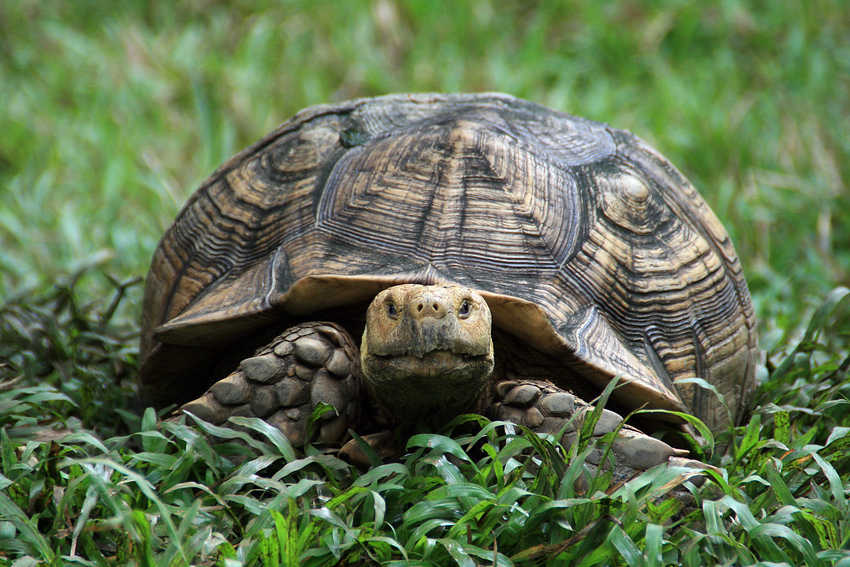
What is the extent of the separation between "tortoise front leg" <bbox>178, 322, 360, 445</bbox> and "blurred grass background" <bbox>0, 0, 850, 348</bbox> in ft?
7.39

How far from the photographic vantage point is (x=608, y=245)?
221 centimetres

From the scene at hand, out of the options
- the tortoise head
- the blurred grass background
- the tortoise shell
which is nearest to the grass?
the blurred grass background

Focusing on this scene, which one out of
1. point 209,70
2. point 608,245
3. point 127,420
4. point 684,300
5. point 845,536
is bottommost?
point 127,420

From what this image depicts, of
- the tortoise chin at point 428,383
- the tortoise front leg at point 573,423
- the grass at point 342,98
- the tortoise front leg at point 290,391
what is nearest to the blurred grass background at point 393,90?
the grass at point 342,98

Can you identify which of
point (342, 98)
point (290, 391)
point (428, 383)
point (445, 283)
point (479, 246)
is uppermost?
point (342, 98)

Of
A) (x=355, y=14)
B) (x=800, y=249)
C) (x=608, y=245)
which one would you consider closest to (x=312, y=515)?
(x=608, y=245)

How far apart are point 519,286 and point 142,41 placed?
6.11 meters

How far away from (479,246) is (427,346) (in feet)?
1.59

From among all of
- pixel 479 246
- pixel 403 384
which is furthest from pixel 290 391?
pixel 479 246

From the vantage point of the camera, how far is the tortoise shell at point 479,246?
6.70 feet

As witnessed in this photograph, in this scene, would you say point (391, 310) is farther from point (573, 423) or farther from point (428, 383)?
point (573, 423)

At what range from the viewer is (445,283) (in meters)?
1.97

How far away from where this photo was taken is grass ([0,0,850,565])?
1593mm

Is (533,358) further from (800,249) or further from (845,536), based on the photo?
(800,249)
